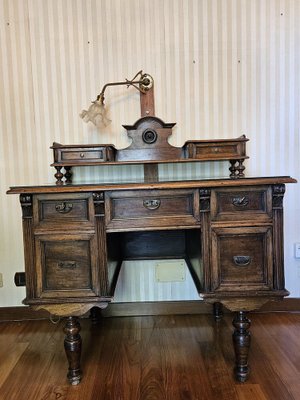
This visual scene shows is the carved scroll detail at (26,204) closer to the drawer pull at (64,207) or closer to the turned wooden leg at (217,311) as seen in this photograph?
the drawer pull at (64,207)

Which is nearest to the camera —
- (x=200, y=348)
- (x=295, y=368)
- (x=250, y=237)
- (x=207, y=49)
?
(x=250, y=237)

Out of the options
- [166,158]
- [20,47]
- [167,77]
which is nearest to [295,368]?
[166,158]

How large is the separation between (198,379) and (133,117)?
1.45 m

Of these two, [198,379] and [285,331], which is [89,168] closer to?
[198,379]

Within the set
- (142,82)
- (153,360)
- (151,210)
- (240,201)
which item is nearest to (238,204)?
(240,201)

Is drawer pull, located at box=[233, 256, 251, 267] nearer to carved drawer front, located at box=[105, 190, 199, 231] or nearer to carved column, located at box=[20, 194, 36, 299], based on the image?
carved drawer front, located at box=[105, 190, 199, 231]

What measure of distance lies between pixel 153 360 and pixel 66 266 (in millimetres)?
664

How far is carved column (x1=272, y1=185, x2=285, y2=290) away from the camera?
1339 millimetres

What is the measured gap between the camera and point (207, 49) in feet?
6.36

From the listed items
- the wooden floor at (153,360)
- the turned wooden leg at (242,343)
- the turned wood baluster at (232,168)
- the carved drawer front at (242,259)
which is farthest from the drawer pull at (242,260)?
the turned wood baluster at (232,168)

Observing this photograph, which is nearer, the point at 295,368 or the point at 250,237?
the point at 250,237

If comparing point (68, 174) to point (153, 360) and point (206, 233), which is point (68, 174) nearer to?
point (206, 233)

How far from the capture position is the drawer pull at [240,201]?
136cm

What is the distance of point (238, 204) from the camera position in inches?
53.5
